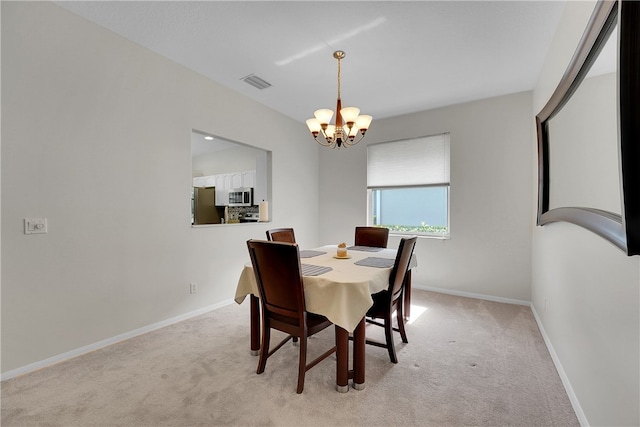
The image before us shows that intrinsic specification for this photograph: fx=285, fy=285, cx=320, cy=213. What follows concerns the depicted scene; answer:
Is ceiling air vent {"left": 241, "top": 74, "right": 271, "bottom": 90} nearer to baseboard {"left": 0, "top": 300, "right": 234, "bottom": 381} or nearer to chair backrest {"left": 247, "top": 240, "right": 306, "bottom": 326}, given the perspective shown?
chair backrest {"left": 247, "top": 240, "right": 306, "bottom": 326}

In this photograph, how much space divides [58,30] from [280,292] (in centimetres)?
261

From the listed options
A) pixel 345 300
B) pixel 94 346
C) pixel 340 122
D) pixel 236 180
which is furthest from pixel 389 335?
pixel 236 180

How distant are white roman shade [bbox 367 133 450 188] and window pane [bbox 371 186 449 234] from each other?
132 millimetres

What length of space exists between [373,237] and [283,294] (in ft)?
5.96

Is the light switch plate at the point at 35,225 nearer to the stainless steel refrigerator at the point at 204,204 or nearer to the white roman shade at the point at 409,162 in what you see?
the white roman shade at the point at 409,162

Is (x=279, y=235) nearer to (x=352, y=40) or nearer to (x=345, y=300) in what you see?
(x=345, y=300)

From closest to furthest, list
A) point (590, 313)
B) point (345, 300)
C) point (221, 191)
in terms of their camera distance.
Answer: point (590, 313) → point (345, 300) → point (221, 191)

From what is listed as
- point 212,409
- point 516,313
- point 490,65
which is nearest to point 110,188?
point 212,409

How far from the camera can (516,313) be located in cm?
323

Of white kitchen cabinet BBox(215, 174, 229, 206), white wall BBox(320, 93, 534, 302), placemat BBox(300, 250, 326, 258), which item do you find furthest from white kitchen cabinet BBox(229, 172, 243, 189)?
placemat BBox(300, 250, 326, 258)

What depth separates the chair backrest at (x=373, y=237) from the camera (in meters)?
3.35

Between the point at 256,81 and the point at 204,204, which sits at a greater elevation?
the point at 256,81

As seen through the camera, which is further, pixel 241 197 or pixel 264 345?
pixel 241 197

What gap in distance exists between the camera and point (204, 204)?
6367mm
